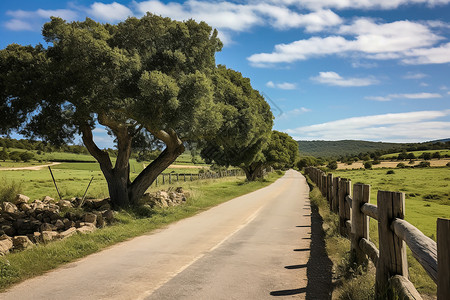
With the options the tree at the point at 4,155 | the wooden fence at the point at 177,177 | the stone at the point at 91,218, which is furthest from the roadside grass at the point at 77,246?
the tree at the point at 4,155

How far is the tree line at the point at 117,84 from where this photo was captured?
12.7 m

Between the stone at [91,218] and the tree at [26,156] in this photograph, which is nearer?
the stone at [91,218]

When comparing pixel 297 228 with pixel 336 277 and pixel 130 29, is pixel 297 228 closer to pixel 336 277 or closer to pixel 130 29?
pixel 336 277

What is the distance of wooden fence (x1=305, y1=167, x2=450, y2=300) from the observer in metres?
2.96

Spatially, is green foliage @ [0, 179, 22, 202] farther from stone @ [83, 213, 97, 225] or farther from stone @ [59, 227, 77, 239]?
stone @ [59, 227, 77, 239]

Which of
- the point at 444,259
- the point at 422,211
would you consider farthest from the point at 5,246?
the point at 422,211

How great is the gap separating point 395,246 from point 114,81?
37.6ft

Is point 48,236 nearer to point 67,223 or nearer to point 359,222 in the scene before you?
point 67,223

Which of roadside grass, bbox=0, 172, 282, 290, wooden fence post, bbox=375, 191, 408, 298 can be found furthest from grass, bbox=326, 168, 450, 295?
roadside grass, bbox=0, 172, 282, 290

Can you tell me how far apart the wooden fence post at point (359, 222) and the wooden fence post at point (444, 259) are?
3903 mm

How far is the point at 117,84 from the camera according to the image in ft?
43.3

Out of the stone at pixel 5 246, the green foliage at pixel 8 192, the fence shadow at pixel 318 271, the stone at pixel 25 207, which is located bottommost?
the fence shadow at pixel 318 271

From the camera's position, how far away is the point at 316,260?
8086mm

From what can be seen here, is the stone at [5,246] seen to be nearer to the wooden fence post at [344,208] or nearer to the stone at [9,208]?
the stone at [9,208]
